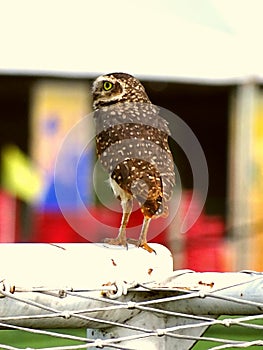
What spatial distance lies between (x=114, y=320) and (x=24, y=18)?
6.73 m

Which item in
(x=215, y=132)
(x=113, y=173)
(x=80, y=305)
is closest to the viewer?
(x=80, y=305)

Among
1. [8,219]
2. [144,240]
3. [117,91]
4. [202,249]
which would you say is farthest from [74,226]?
[144,240]

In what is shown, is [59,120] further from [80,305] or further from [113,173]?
[80,305]

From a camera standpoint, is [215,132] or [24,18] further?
[215,132]

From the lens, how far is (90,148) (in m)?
7.63

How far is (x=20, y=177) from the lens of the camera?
8383 millimetres

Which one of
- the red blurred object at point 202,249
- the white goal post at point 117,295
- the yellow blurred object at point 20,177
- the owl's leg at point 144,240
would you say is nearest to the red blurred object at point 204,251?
the red blurred object at point 202,249

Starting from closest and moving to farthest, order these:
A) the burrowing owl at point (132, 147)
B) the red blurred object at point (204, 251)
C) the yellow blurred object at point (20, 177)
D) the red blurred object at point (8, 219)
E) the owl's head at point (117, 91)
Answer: the burrowing owl at point (132, 147) < the owl's head at point (117, 91) < the red blurred object at point (204, 251) < the red blurred object at point (8, 219) < the yellow blurred object at point (20, 177)

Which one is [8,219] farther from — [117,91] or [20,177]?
[117,91]

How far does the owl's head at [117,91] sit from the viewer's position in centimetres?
284

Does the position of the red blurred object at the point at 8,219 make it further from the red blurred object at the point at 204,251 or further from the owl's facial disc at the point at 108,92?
the owl's facial disc at the point at 108,92

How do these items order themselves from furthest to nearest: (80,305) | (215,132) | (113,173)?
1. (215,132)
2. (113,173)
3. (80,305)

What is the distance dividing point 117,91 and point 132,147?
0.35 metres

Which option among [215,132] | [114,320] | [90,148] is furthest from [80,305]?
[215,132]
